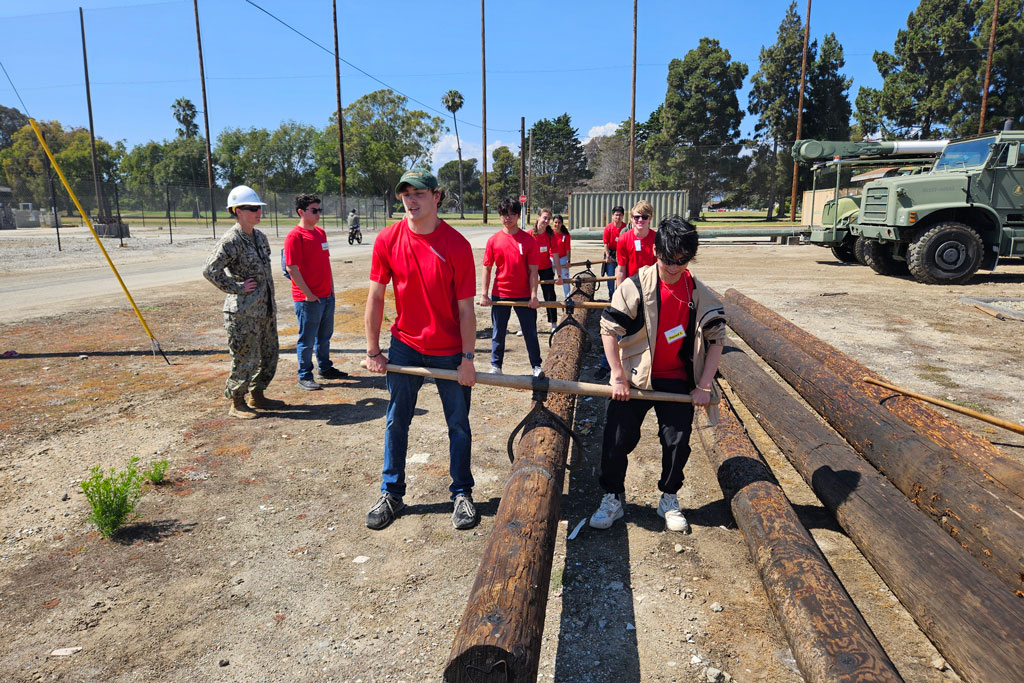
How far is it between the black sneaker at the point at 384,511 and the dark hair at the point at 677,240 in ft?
6.99

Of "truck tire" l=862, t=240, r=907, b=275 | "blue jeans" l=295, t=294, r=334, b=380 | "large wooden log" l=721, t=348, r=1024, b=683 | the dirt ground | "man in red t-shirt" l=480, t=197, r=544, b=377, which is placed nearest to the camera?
"large wooden log" l=721, t=348, r=1024, b=683

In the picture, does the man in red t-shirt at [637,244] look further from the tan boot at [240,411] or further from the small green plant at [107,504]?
the small green plant at [107,504]

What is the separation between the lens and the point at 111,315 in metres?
9.88

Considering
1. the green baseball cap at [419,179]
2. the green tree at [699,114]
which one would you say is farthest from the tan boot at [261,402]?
the green tree at [699,114]

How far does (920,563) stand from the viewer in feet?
8.97

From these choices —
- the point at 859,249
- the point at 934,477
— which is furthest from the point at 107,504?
the point at 859,249

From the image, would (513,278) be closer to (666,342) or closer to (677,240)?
(666,342)

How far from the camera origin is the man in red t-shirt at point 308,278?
6031 mm

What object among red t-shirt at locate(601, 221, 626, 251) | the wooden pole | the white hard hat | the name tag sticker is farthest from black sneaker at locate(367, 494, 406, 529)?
red t-shirt at locate(601, 221, 626, 251)

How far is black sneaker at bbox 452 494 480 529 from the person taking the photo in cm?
361

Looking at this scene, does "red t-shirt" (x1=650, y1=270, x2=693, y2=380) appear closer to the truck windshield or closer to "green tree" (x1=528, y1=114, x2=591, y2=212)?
the truck windshield

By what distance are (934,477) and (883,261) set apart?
13319 millimetres

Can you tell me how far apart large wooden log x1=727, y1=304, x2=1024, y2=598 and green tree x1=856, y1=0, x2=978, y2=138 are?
52.5 m

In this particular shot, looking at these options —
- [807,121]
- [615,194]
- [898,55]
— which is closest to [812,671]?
[615,194]
